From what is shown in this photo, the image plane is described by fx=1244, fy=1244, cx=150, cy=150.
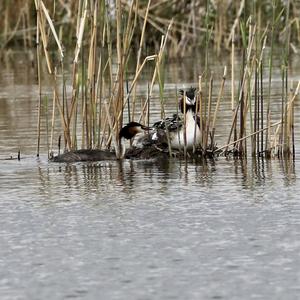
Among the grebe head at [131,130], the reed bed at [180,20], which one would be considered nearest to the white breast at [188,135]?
the grebe head at [131,130]

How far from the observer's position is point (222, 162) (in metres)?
10.1

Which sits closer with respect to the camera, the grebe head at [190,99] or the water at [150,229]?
the water at [150,229]

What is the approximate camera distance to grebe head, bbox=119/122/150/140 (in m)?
10.3

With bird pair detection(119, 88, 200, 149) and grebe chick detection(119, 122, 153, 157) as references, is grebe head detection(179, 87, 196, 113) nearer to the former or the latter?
bird pair detection(119, 88, 200, 149)

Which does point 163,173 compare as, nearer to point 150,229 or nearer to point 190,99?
point 190,99

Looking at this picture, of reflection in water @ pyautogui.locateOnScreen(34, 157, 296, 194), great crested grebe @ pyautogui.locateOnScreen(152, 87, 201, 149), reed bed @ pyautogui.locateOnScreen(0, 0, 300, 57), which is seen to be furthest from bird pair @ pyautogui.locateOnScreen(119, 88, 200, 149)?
reed bed @ pyautogui.locateOnScreen(0, 0, 300, 57)

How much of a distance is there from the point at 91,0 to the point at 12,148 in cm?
191

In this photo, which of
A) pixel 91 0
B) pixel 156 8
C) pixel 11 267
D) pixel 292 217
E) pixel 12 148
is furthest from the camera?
pixel 156 8

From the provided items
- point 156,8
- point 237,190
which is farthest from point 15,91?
point 237,190

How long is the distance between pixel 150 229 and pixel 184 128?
3.04 meters

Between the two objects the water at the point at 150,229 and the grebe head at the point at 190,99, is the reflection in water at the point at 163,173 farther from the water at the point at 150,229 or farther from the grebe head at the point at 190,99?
the grebe head at the point at 190,99

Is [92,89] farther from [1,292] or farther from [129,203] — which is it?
[1,292]

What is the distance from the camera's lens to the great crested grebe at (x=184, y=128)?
10.2 meters

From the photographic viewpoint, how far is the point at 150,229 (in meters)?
7.25
